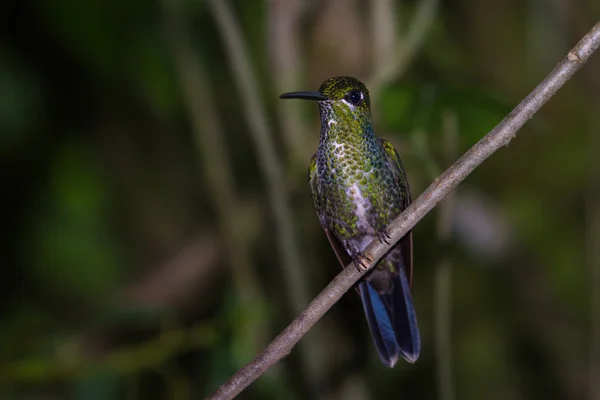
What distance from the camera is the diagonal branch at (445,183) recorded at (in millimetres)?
1585

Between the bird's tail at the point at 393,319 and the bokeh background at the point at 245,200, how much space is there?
587 mm

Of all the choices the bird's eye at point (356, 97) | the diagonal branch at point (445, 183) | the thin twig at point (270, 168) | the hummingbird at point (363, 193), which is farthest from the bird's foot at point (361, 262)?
the thin twig at point (270, 168)

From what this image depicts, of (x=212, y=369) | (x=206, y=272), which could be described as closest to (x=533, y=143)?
(x=206, y=272)

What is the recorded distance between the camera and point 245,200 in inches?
173

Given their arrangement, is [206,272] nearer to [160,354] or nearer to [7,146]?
[160,354]

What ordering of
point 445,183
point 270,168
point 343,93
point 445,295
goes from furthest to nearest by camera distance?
point 270,168, point 445,295, point 343,93, point 445,183

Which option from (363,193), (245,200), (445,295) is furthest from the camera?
(245,200)

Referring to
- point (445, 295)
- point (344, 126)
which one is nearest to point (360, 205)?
point (344, 126)

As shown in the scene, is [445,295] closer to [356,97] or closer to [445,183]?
[356,97]

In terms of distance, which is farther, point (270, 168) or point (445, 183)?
point (270, 168)

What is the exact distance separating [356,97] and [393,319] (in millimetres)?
747

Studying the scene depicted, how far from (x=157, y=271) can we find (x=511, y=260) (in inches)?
83.6

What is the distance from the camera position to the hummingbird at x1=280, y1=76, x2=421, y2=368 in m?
2.30

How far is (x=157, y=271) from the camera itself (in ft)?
14.6
